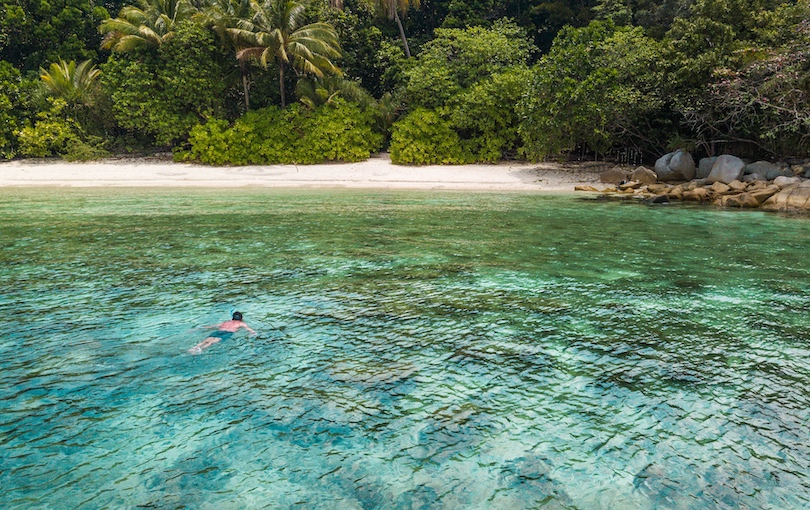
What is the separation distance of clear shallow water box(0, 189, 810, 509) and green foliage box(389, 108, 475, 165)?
18.9 m

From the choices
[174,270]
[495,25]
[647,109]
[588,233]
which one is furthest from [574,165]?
[174,270]

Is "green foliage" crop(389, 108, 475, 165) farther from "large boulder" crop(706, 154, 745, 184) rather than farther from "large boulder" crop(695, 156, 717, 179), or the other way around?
"large boulder" crop(706, 154, 745, 184)

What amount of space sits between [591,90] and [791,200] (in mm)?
8731

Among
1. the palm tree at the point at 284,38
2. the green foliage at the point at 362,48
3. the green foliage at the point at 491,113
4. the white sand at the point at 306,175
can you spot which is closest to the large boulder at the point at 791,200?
the white sand at the point at 306,175

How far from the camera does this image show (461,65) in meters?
31.7

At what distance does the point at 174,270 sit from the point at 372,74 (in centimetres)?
2949

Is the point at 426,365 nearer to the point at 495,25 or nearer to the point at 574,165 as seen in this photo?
the point at 574,165

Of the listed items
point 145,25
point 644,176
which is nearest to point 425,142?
point 644,176

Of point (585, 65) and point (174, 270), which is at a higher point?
point (585, 65)

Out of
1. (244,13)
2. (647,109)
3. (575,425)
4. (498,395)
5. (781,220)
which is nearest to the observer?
(575,425)

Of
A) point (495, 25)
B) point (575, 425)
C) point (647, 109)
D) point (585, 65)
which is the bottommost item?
point (575, 425)

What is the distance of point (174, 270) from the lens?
10555mm

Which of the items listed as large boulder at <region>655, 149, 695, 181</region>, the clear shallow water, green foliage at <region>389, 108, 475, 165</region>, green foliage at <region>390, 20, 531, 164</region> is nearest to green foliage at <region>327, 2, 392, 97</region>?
green foliage at <region>390, 20, 531, 164</region>

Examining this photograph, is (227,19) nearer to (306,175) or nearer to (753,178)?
(306,175)
